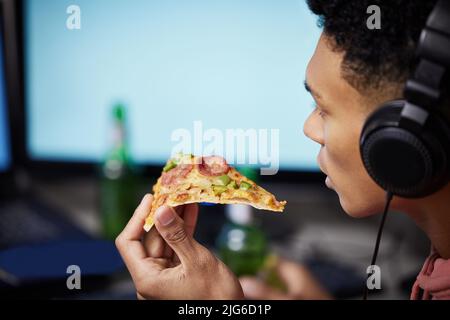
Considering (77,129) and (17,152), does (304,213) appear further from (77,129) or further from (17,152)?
(17,152)

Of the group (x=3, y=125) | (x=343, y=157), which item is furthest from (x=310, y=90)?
(x=3, y=125)

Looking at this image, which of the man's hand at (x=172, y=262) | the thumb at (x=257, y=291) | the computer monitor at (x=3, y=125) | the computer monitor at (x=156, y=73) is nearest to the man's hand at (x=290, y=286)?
the thumb at (x=257, y=291)

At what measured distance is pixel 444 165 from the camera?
0.55m

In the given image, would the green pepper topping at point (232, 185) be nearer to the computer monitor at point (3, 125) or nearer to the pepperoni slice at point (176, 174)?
the pepperoni slice at point (176, 174)

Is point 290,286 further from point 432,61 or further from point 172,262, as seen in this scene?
point 432,61

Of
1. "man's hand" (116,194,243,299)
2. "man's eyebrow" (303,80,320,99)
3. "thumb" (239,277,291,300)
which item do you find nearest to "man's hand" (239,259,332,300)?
"thumb" (239,277,291,300)

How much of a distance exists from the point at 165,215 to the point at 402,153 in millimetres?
234

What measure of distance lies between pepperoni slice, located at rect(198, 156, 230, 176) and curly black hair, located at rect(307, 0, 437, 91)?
0.50 feet

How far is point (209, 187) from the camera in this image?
25.9 inches

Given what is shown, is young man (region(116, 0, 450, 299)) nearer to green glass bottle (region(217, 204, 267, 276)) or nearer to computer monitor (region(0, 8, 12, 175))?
green glass bottle (region(217, 204, 267, 276))

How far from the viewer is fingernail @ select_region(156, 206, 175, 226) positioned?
2.13 ft

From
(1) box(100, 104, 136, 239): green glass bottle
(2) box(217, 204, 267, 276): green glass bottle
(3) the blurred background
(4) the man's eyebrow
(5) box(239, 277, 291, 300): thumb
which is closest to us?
(4) the man's eyebrow

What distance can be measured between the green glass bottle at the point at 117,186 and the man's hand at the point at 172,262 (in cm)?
69
